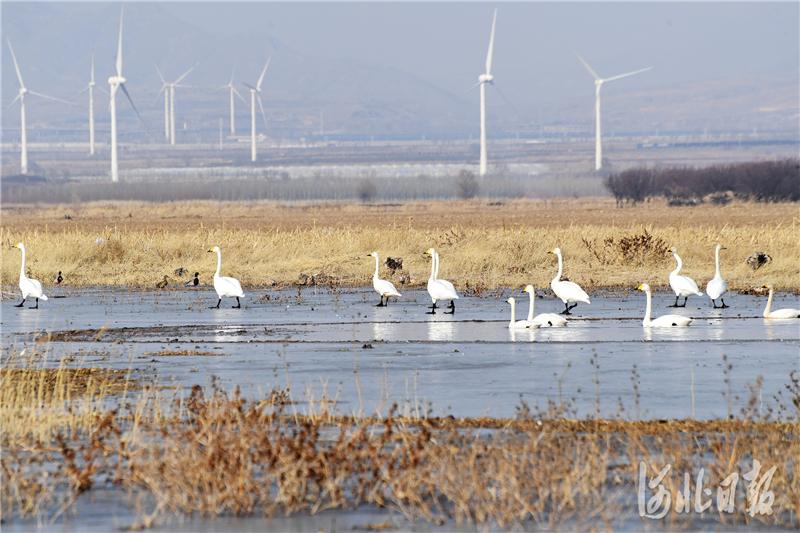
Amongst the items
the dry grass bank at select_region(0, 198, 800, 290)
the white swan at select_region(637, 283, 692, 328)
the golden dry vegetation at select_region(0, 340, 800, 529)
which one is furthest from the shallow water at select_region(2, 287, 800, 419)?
the dry grass bank at select_region(0, 198, 800, 290)

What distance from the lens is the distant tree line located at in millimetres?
80188

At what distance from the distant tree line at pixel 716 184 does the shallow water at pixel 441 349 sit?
63.0 meters

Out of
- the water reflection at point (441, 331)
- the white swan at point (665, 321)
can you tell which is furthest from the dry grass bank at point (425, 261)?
the white swan at point (665, 321)

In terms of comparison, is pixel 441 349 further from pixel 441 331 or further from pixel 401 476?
pixel 401 476

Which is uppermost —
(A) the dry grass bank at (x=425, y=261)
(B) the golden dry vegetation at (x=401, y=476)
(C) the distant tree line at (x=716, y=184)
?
(C) the distant tree line at (x=716, y=184)

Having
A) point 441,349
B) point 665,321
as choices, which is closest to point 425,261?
point 665,321

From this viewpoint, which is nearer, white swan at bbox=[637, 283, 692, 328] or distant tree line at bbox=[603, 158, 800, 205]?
white swan at bbox=[637, 283, 692, 328]

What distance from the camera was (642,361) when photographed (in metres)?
12.9

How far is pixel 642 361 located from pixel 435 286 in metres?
6.75

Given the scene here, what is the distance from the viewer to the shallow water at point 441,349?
420 inches

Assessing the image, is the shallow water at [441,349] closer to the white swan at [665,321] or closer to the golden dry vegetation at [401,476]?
the white swan at [665,321]

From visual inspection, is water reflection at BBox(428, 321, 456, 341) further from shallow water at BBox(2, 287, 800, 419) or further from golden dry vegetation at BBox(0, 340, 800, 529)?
golden dry vegetation at BBox(0, 340, 800, 529)

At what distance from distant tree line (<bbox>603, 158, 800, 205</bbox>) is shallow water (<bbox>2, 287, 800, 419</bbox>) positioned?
6301 centimetres

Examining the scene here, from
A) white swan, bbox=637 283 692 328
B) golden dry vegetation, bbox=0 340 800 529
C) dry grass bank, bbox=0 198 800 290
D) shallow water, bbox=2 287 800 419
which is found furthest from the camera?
dry grass bank, bbox=0 198 800 290
